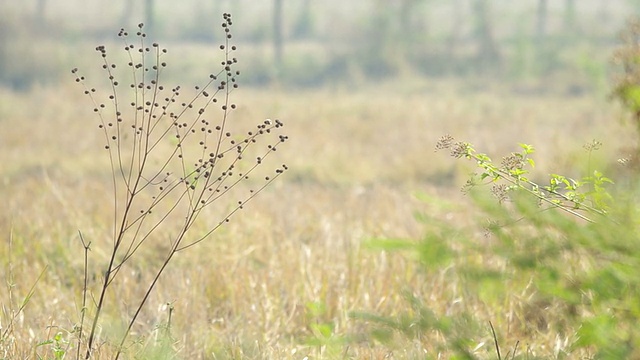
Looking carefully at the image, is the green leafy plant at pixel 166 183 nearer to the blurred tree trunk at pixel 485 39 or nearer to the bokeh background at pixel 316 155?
the bokeh background at pixel 316 155

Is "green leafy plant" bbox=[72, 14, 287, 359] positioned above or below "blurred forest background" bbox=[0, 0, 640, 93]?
above

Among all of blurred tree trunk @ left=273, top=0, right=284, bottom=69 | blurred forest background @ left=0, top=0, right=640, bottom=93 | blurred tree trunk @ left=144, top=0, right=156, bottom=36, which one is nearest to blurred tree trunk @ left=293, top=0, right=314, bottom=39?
blurred forest background @ left=0, top=0, right=640, bottom=93

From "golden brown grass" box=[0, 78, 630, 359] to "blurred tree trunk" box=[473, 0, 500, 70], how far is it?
632 inches

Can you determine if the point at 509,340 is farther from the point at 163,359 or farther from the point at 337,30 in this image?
the point at 337,30

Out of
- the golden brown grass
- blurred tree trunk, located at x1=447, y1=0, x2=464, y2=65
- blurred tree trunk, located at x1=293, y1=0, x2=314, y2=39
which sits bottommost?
blurred tree trunk, located at x1=293, y1=0, x2=314, y2=39

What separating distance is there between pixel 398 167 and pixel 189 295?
733 centimetres

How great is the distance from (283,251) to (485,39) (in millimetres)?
26966

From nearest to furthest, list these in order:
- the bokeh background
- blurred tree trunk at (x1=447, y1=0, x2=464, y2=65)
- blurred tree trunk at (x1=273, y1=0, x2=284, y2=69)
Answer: the bokeh background, blurred tree trunk at (x1=273, y1=0, x2=284, y2=69), blurred tree trunk at (x1=447, y1=0, x2=464, y2=65)

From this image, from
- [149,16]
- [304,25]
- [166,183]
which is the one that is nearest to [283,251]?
[166,183]

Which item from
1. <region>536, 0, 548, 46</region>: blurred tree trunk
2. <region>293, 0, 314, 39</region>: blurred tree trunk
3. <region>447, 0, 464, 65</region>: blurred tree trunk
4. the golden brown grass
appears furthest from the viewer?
<region>293, 0, 314, 39</region>: blurred tree trunk

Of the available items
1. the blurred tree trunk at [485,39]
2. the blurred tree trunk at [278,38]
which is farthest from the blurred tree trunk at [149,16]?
the blurred tree trunk at [485,39]

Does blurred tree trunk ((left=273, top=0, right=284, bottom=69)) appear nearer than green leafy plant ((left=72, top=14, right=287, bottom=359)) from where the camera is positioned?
No

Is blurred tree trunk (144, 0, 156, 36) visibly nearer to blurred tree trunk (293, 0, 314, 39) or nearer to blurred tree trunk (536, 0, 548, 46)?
blurred tree trunk (293, 0, 314, 39)

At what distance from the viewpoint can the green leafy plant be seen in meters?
2.84
